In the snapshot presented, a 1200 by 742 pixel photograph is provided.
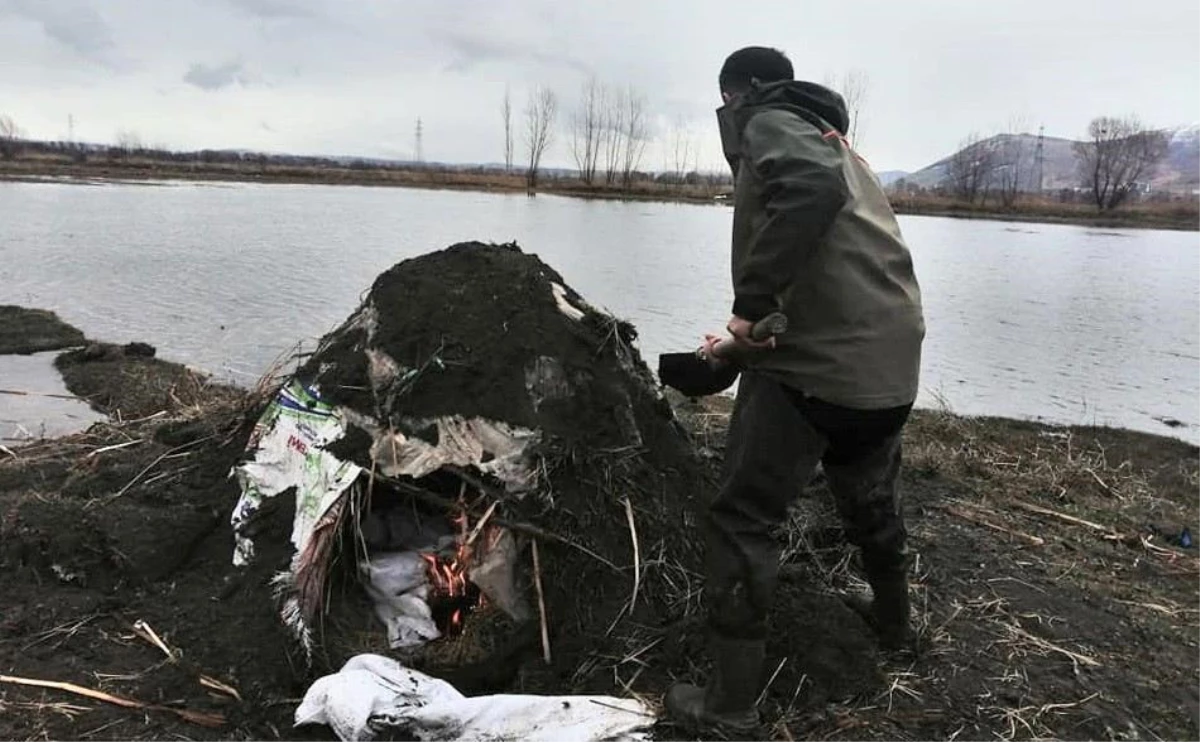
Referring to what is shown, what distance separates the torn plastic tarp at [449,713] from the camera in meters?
2.95

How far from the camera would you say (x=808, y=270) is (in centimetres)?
282

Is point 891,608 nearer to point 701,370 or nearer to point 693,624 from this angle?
point 693,624

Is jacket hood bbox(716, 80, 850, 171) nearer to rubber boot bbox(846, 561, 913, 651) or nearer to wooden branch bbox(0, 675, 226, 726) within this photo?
rubber boot bbox(846, 561, 913, 651)

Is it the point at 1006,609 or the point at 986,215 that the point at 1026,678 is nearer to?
the point at 1006,609

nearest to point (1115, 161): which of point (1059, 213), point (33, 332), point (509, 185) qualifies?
point (1059, 213)

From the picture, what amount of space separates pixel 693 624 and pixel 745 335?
1.31 metres

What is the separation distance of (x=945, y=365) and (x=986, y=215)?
2104 inches

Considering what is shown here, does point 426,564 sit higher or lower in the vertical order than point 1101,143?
lower

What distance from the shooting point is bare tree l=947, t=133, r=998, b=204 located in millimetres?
73375

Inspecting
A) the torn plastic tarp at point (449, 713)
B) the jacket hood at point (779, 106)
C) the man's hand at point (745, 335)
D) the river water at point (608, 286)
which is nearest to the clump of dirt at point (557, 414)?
the torn plastic tarp at point (449, 713)

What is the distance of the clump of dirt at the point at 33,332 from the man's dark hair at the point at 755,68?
10938 mm

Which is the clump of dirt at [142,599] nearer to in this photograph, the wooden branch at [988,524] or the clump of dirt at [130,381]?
the clump of dirt at [130,381]

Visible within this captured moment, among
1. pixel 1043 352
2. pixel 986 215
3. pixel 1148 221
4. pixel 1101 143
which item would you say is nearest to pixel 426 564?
pixel 1043 352

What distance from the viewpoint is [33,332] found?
1209 centimetres
